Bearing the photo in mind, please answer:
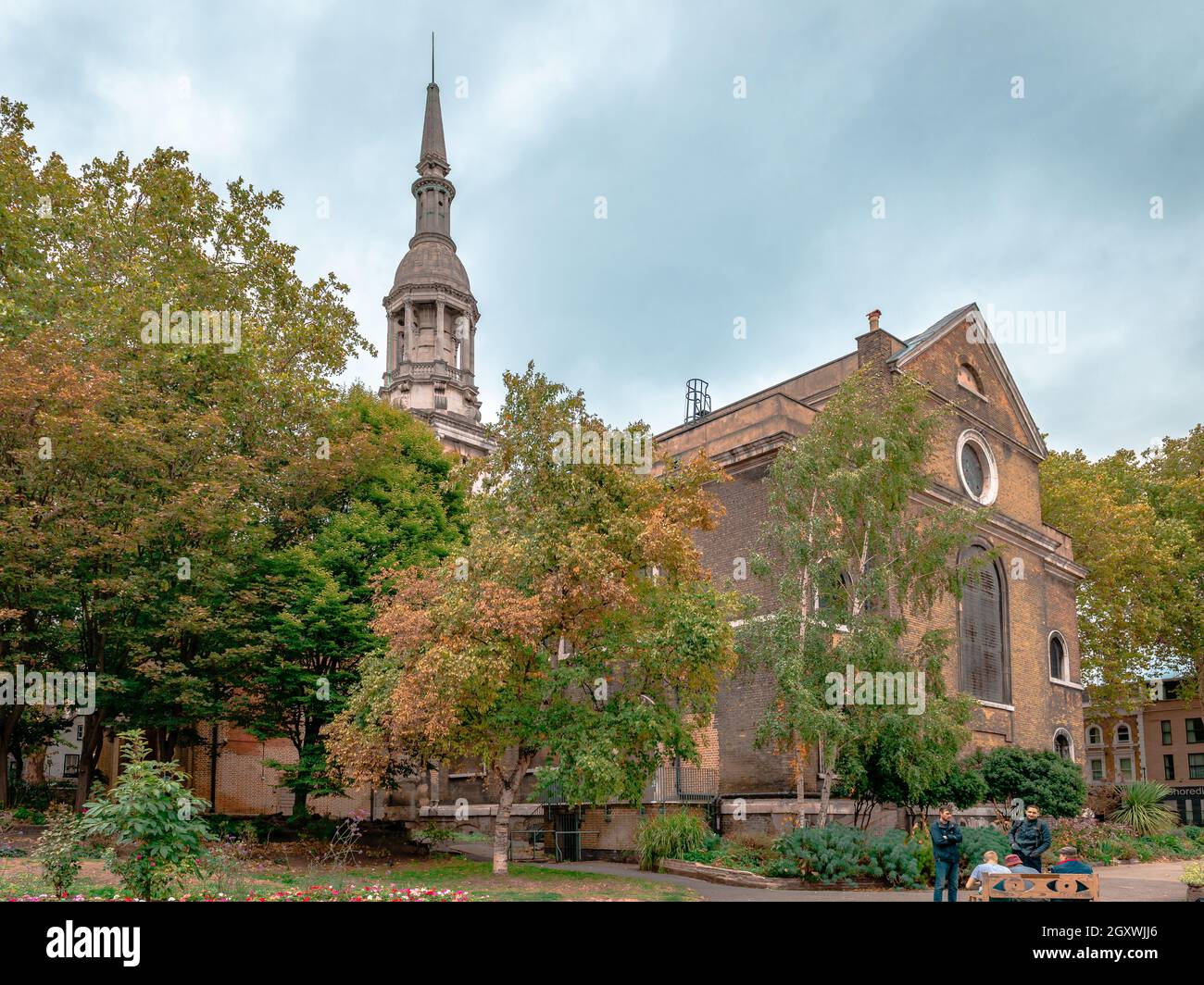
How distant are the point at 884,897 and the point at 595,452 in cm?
992

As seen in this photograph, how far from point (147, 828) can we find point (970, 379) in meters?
31.7

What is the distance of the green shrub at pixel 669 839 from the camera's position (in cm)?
2195

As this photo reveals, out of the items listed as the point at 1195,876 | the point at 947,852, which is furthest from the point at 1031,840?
the point at 1195,876

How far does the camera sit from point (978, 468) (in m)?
35.8

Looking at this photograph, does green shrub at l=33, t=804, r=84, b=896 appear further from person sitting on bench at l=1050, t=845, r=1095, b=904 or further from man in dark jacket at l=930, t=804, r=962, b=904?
person sitting on bench at l=1050, t=845, r=1095, b=904

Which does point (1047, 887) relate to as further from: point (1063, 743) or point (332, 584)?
point (1063, 743)

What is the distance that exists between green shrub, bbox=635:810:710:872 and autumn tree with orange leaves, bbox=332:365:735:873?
1752mm

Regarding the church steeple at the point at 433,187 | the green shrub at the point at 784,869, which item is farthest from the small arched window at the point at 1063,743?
the church steeple at the point at 433,187

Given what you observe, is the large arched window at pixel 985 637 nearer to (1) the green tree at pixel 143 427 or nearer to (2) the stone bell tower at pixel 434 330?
(1) the green tree at pixel 143 427

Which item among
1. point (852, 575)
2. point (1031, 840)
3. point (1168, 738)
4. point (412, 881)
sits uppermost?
point (852, 575)

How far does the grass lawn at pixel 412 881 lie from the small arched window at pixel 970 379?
75.1 ft

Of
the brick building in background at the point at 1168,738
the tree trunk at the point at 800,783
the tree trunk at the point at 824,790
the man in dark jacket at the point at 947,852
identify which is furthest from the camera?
the brick building in background at the point at 1168,738
